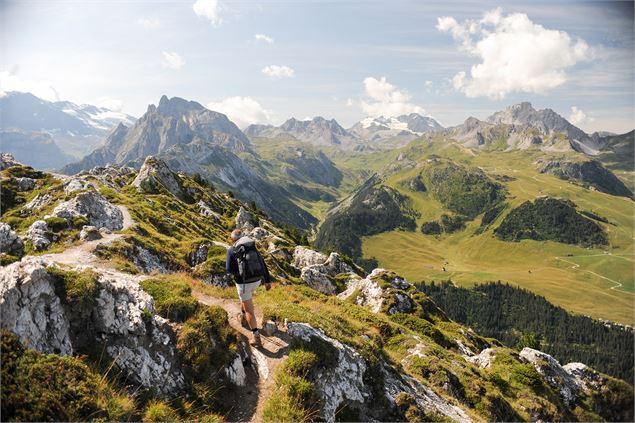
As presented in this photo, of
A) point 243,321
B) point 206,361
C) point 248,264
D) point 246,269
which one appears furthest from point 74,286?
point 243,321

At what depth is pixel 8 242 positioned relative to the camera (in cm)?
2961

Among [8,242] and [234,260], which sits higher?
[234,260]

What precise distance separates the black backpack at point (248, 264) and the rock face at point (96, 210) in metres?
41.6

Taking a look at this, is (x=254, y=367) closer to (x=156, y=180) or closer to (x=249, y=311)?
(x=249, y=311)

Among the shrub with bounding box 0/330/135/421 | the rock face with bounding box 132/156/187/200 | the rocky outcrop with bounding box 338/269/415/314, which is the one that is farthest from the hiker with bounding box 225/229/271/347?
the rock face with bounding box 132/156/187/200

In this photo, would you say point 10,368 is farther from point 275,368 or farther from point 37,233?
point 37,233

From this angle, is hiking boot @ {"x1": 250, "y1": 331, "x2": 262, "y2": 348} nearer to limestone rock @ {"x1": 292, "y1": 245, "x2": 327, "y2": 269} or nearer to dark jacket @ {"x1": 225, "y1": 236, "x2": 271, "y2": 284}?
dark jacket @ {"x1": 225, "y1": 236, "x2": 271, "y2": 284}

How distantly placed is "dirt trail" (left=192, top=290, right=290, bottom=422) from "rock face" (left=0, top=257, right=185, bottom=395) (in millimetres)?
2426

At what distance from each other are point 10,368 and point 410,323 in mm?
37577

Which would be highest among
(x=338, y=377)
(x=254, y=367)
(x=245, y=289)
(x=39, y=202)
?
(x=39, y=202)

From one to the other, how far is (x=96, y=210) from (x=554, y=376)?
63.0 m

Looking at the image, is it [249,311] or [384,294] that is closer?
[249,311]

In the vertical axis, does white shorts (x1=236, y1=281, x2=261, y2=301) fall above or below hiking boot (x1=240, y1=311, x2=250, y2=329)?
above

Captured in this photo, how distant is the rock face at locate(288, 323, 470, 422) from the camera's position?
15081mm
